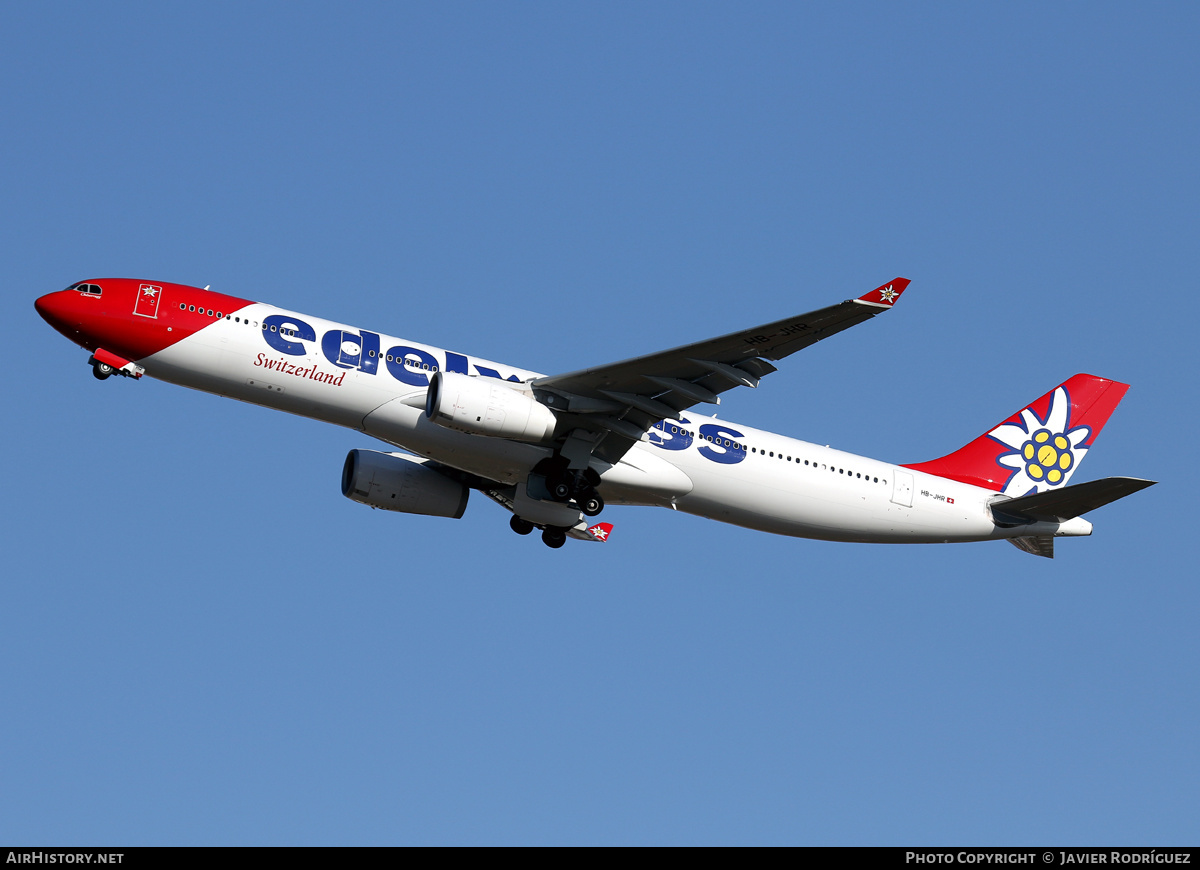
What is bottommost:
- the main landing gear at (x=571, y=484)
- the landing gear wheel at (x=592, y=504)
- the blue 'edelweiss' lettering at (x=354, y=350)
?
the landing gear wheel at (x=592, y=504)

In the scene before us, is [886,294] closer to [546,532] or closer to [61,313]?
[546,532]

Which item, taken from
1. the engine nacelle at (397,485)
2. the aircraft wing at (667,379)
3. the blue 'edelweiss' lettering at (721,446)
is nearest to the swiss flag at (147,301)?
the engine nacelle at (397,485)

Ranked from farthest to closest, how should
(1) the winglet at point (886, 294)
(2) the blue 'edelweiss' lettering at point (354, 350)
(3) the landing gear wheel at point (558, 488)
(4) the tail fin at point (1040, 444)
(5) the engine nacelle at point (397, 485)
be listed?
(4) the tail fin at point (1040, 444)
(5) the engine nacelle at point (397, 485)
(3) the landing gear wheel at point (558, 488)
(2) the blue 'edelweiss' lettering at point (354, 350)
(1) the winglet at point (886, 294)

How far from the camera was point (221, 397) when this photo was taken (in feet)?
96.2

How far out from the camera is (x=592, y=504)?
30812 millimetres

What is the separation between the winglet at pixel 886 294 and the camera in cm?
2414

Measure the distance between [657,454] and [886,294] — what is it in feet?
27.5

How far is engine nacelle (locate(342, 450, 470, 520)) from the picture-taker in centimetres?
3338

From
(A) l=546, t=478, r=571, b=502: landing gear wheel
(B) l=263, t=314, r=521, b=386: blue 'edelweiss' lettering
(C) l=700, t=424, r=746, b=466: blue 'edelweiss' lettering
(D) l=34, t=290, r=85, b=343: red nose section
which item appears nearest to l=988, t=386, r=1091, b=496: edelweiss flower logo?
(C) l=700, t=424, r=746, b=466: blue 'edelweiss' lettering

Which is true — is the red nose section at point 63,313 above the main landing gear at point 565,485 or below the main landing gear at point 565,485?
above

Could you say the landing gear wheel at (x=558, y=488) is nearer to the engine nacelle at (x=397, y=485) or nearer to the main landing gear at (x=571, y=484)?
the main landing gear at (x=571, y=484)

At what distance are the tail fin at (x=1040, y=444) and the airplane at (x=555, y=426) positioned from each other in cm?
61
